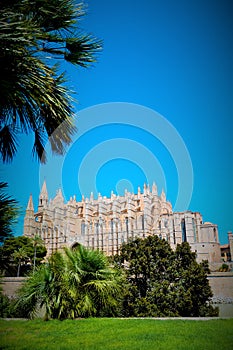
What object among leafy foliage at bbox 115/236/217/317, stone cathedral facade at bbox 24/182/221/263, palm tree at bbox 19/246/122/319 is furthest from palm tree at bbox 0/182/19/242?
stone cathedral facade at bbox 24/182/221/263

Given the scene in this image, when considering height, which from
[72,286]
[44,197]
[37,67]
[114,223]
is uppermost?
[44,197]

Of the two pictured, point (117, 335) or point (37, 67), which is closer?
point (37, 67)

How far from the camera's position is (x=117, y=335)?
7043mm

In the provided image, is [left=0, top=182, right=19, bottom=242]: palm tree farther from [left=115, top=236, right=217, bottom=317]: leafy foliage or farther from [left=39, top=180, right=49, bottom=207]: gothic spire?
[left=39, top=180, right=49, bottom=207]: gothic spire

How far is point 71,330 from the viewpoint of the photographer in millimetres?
8039

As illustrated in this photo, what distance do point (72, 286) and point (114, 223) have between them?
3981cm

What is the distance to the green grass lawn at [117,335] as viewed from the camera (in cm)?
584

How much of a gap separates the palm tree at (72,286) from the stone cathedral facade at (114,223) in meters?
34.9

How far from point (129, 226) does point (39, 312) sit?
3823 centimetres

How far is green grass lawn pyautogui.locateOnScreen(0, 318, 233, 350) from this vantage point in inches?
230

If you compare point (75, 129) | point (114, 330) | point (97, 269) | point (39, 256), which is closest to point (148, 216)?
point (39, 256)

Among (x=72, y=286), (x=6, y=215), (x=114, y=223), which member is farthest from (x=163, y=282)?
(x=114, y=223)

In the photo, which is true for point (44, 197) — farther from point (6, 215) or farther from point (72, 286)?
point (6, 215)

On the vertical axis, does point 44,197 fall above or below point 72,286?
above
